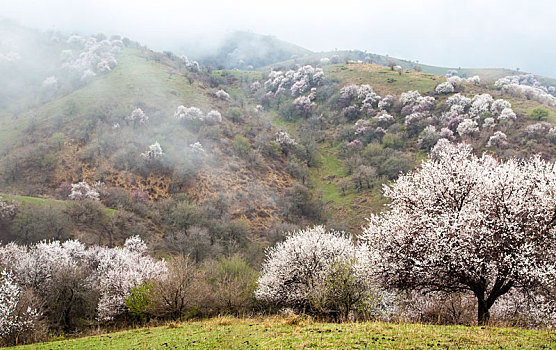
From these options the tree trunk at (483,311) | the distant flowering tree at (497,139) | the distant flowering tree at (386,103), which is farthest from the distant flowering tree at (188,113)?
the tree trunk at (483,311)

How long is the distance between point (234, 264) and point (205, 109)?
2502 inches

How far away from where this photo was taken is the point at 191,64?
13862cm

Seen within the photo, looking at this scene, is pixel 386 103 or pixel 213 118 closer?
pixel 213 118

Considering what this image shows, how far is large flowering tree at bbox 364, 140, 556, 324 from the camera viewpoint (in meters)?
11.9

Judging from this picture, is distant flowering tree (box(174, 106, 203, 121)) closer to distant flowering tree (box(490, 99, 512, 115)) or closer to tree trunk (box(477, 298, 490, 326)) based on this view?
distant flowering tree (box(490, 99, 512, 115))

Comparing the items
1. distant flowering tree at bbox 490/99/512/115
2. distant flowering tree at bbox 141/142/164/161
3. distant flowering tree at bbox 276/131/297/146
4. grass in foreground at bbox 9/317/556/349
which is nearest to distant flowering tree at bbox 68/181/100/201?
distant flowering tree at bbox 141/142/164/161

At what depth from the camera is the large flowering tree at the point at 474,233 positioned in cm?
1191

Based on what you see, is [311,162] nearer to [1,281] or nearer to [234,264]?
[234,264]

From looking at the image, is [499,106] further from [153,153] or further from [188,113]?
[153,153]

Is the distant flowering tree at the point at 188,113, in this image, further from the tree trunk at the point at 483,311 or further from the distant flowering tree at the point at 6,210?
the tree trunk at the point at 483,311

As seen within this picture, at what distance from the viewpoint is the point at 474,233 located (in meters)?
12.3

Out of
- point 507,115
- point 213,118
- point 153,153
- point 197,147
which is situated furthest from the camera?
point 213,118

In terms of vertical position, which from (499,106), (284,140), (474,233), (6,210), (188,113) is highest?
(499,106)

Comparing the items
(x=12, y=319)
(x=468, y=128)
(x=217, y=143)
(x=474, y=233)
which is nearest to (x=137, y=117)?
(x=217, y=143)
